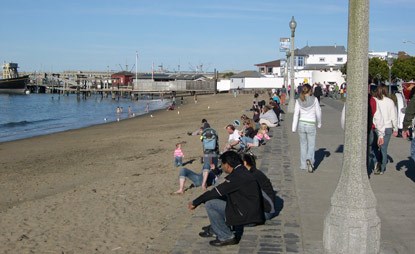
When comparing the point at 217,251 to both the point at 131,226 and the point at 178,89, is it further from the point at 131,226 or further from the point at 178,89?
the point at 178,89

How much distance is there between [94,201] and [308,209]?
15.9 feet

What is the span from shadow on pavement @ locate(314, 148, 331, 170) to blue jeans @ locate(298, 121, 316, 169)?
2.61 feet

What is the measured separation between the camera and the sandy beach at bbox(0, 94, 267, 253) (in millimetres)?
7645

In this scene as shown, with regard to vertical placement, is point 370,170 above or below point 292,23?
below

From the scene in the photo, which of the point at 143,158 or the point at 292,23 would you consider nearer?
the point at 143,158

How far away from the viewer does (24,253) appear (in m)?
7.28

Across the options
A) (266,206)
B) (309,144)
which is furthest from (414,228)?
(309,144)

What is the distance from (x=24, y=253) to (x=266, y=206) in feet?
10.4

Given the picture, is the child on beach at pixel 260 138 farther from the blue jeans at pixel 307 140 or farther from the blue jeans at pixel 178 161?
the blue jeans at pixel 307 140

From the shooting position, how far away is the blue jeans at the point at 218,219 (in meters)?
6.04

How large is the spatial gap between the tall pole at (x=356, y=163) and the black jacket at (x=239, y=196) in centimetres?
123

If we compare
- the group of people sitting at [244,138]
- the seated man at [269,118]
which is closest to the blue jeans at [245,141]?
the group of people sitting at [244,138]

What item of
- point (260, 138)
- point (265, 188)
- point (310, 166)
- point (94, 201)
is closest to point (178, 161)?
point (260, 138)

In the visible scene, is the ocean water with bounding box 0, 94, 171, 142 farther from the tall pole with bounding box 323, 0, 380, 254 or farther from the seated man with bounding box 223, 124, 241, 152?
the tall pole with bounding box 323, 0, 380, 254
